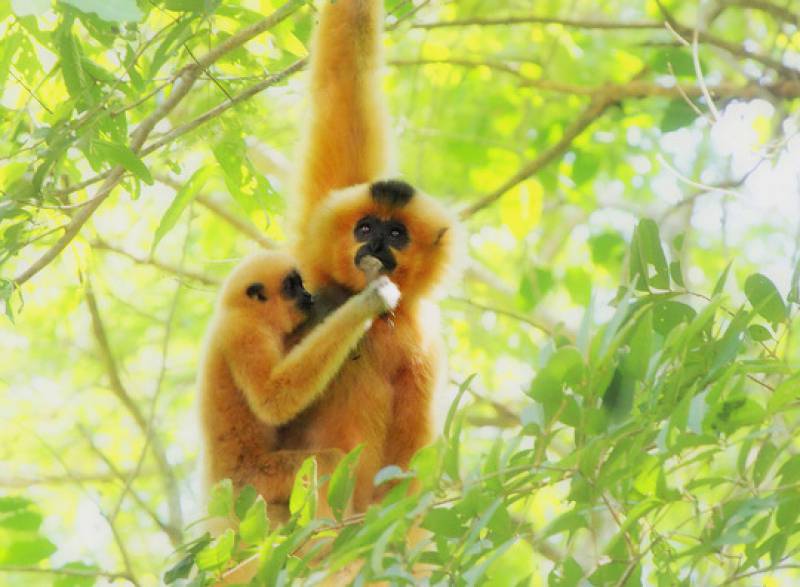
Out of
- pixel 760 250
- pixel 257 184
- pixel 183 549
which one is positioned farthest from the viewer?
pixel 760 250

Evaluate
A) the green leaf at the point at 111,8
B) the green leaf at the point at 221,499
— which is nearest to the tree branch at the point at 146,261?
the green leaf at the point at 221,499

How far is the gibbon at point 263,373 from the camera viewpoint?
14.2 ft

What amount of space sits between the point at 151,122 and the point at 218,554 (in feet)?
5.37

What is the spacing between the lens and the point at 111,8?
2.09 m

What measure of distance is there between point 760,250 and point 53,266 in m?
7.02

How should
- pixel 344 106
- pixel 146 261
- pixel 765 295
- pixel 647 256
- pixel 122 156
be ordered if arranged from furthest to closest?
pixel 146 261 → pixel 344 106 → pixel 122 156 → pixel 647 256 → pixel 765 295

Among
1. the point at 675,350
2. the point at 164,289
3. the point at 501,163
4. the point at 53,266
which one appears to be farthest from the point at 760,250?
the point at 675,350

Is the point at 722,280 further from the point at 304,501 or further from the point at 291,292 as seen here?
the point at 291,292

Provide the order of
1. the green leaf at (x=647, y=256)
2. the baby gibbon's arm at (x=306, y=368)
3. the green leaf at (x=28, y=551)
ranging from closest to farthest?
the green leaf at (x=647, y=256)
the green leaf at (x=28, y=551)
the baby gibbon's arm at (x=306, y=368)

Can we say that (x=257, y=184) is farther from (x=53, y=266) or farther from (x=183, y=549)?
(x=183, y=549)

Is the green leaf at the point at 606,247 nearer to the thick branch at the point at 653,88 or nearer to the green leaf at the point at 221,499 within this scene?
the thick branch at the point at 653,88

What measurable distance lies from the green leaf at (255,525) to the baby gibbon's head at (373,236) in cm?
235

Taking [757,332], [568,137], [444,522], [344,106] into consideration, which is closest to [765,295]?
[757,332]

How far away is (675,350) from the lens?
2326 mm
